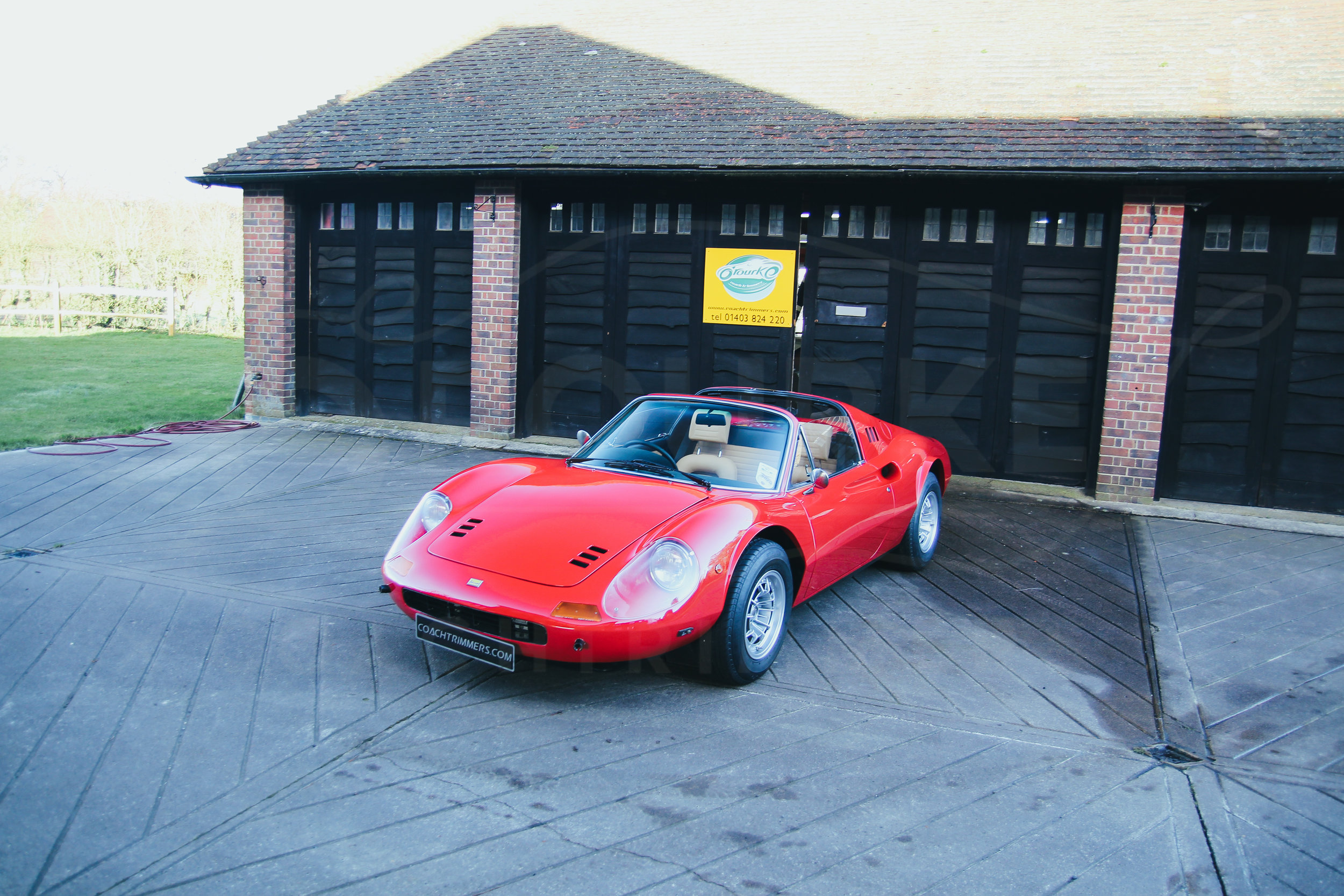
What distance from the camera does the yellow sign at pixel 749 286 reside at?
30.2 feet

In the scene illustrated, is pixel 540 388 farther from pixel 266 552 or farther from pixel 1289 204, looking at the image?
pixel 1289 204

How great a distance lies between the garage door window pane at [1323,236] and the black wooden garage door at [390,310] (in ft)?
27.1

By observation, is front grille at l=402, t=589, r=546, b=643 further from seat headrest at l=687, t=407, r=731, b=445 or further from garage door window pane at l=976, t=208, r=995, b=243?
garage door window pane at l=976, t=208, r=995, b=243

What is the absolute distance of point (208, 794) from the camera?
2.82 metres

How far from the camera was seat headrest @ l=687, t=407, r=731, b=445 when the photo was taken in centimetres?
462

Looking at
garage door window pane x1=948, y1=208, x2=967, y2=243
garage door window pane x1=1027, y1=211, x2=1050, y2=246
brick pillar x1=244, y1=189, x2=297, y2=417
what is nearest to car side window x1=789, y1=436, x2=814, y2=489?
garage door window pane x1=948, y1=208, x2=967, y2=243

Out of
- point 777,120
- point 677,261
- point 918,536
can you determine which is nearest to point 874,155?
point 777,120

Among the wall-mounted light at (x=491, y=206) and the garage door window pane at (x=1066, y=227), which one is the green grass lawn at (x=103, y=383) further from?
the garage door window pane at (x=1066, y=227)

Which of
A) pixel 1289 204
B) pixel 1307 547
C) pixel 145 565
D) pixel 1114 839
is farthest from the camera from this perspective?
pixel 1289 204

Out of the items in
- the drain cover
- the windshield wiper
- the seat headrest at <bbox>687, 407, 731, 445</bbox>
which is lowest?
the drain cover

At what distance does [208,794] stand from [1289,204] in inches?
355

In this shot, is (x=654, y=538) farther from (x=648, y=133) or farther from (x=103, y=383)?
(x=103, y=383)

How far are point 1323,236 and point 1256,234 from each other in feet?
1.65

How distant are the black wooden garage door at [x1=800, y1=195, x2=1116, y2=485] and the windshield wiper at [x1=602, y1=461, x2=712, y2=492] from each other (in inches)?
197
